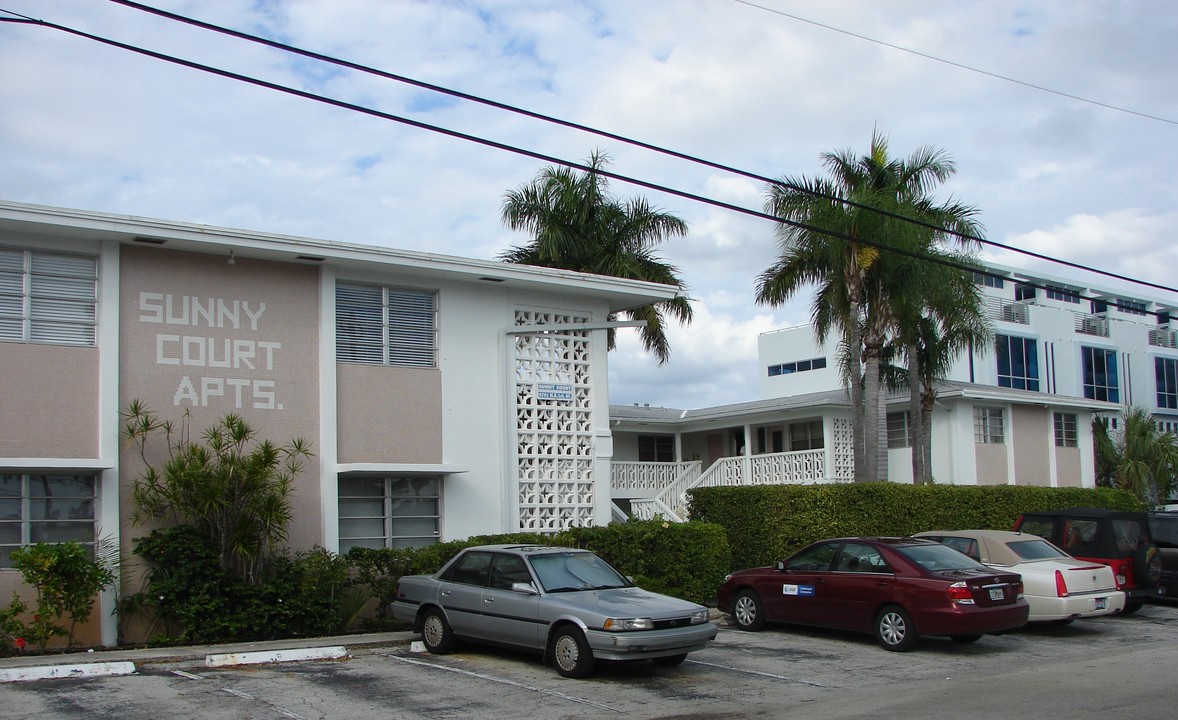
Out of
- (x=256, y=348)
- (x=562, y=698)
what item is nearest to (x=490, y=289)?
(x=256, y=348)

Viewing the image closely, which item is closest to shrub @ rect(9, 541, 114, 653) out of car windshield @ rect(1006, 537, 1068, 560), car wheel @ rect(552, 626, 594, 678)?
car wheel @ rect(552, 626, 594, 678)

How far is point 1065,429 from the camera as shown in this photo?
33938 mm

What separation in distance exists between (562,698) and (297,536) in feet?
22.4

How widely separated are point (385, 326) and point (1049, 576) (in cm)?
1080

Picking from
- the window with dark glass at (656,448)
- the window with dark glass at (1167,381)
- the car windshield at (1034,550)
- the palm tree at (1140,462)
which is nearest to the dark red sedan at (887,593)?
the car windshield at (1034,550)

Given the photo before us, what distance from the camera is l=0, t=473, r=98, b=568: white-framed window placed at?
1459 cm

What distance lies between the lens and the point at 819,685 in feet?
40.0

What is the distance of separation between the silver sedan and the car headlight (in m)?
0.01

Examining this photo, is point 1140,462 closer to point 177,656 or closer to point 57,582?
point 177,656

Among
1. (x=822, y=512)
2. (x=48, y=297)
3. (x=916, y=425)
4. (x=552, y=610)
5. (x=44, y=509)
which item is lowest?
(x=552, y=610)

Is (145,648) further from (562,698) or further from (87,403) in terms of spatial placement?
(562,698)

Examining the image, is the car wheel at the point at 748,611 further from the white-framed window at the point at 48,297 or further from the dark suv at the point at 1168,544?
the white-framed window at the point at 48,297

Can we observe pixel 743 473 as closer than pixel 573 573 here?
No

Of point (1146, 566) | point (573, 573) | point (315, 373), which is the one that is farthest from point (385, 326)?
point (1146, 566)
